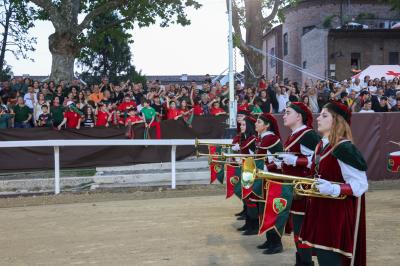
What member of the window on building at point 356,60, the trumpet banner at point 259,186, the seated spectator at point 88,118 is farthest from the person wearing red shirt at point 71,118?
the window on building at point 356,60

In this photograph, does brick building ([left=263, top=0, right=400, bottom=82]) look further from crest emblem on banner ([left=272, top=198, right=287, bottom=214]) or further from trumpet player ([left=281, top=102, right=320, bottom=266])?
crest emblem on banner ([left=272, top=198, right=287, bottom=214])

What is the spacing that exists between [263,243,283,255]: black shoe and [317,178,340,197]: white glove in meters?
2.91

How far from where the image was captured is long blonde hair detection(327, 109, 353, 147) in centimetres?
444

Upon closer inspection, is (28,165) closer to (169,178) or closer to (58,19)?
(169,178)

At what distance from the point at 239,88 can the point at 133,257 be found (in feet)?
38.7

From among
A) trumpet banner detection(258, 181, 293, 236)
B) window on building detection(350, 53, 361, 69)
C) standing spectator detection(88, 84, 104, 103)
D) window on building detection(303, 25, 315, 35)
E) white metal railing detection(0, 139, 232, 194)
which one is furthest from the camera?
window on building detection(303, 25, 315, 35)

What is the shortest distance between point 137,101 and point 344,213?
12028 millimetres

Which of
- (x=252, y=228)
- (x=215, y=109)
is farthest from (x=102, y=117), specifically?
(x=252, y=228)

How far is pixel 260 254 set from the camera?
6.88 metres

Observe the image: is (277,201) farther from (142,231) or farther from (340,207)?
(142,231)

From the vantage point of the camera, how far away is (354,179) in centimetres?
430

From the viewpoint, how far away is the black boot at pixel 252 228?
8016 mm

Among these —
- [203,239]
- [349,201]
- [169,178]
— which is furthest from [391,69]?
[349,201]

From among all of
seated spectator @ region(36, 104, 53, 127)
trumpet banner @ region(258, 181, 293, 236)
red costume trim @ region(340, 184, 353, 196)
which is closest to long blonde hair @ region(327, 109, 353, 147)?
red costume trim @ region(340, 184, 353, 196)
